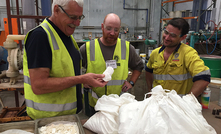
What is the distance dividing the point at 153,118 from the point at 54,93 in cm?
70

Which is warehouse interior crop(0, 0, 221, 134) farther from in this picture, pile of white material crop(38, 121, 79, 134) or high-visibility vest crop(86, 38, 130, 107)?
high-visibility vest crop(86, 38, 130, 107)

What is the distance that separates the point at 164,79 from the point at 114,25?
84 cm

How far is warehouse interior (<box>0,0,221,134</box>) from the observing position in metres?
2.18

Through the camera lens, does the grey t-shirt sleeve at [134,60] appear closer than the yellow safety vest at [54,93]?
No

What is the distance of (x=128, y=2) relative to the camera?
22.5ft

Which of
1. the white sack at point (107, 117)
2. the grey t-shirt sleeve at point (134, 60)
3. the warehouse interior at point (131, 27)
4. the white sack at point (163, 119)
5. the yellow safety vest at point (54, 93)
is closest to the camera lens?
the white sack at point (163, 119)

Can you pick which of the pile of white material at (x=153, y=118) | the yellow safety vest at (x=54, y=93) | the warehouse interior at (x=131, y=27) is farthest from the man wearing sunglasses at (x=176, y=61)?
the yellow safety vest at (x=54, y=93)

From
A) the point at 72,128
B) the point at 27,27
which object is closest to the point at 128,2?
the point at 27,27

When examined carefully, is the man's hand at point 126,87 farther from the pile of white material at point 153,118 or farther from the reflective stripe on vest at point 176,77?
the pile of white material at point 153,118

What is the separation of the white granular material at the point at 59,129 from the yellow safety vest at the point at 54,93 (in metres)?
0.19

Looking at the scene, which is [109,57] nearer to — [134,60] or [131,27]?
[134,60]

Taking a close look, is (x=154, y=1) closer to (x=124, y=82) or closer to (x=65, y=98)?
(x=124, y=82)

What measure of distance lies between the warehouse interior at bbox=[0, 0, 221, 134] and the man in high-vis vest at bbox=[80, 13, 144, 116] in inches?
29.6

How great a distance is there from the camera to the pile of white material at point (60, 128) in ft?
2.97
